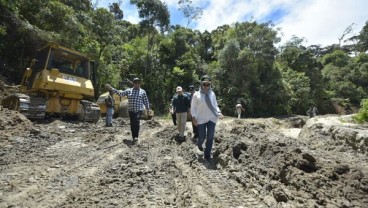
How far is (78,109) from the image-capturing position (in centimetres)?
1250

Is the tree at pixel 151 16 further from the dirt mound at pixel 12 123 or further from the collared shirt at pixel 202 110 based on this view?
the collared shirt at pixel 202 110

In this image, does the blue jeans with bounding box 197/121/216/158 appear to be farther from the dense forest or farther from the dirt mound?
the dense forest

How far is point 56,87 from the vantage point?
11.0 m

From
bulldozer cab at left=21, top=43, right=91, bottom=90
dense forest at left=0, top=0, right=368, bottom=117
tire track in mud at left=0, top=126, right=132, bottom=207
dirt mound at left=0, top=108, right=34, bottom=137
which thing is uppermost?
dense forest at left=0, top=0, right=368, bottom=117

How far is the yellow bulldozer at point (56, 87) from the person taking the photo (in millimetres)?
10727

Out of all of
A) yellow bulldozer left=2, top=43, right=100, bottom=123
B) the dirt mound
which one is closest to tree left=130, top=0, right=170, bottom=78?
yellow bulldozer left=2, top=43, right=100, bottom=123

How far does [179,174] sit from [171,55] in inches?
1116

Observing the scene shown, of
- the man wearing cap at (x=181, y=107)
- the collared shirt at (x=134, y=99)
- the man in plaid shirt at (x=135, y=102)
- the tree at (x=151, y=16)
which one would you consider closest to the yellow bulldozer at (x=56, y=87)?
the man in plaid shirt at (x=135, y=102)

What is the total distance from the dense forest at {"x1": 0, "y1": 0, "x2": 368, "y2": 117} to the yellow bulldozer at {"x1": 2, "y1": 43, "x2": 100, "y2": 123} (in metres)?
4.04

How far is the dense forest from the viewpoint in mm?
17875

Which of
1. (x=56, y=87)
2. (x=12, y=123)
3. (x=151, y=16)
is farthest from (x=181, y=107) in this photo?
(x=151, y=16)

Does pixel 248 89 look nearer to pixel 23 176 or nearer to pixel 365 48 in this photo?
pixel 23 176

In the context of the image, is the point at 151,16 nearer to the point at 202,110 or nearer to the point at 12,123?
the point at 12,123

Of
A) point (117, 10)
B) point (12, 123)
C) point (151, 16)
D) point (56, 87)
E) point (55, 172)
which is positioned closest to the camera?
point (55, 172)
